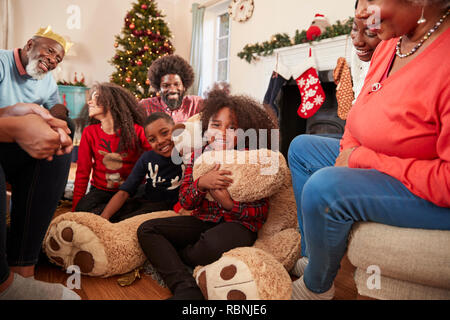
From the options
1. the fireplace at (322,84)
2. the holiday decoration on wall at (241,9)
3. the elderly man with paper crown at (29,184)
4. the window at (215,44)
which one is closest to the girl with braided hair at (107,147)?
the elderly man with paper crown at (29,184)

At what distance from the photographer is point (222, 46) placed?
4.67m

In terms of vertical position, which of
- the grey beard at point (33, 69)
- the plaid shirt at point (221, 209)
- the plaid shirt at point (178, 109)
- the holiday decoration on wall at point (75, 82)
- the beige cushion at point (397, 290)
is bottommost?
the beige cushion at point (397, 290)

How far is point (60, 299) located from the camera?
29.2 inches

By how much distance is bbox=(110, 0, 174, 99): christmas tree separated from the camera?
4008mm

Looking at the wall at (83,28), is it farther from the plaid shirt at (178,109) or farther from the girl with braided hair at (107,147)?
the girl with braided hair at (107,147)

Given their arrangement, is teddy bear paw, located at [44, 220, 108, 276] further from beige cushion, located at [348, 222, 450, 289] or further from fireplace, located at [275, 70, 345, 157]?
fireplace, located at [275, 70, 345, 157]

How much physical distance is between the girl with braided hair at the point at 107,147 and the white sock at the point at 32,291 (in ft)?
2.54

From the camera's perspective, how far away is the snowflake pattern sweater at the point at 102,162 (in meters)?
1.57

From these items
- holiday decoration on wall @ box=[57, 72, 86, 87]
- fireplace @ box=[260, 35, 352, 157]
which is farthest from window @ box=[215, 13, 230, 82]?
holiday decoration on wall @ box=[57, 72, 86, 87]

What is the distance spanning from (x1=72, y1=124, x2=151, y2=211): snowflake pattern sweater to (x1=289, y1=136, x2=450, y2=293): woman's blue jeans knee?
1.13 meters

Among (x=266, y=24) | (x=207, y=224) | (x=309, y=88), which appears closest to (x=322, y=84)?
(x=309, y=88)

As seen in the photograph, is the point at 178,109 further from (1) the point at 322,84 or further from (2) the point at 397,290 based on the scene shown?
(2) the point at 397,290

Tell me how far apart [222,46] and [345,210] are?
4.43 metres
